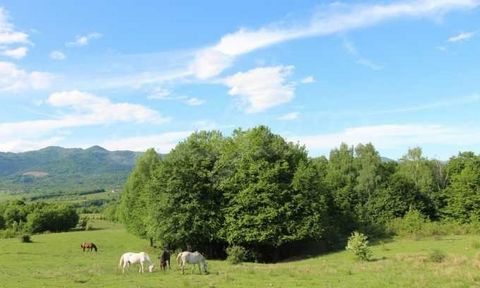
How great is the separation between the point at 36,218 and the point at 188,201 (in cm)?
6474

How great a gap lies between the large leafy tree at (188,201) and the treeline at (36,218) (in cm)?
5333

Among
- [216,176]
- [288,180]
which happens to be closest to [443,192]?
[288,180]

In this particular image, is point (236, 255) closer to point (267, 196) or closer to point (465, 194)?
point (267, 196)

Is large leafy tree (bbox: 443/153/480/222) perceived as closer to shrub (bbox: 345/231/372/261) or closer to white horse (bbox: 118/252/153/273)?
shrub (bbox: 345/231/372/261)

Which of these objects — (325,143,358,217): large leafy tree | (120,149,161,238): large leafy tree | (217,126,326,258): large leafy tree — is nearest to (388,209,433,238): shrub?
(325,143,358,217): large leafy tree

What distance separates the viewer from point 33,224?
106125 millimetres

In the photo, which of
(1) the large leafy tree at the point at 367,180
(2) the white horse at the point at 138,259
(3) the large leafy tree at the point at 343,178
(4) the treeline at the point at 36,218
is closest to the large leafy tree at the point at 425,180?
(1) the large leafy tree at the point at 367,180

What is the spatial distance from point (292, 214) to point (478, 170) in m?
39.0

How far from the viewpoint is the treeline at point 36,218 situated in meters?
106

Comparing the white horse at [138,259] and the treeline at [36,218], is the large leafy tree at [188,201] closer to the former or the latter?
the white horse at [138,259]

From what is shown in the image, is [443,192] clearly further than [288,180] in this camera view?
Yes

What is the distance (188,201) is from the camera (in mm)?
56750

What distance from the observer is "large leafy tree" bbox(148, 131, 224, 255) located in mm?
55688

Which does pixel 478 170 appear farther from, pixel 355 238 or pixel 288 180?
pixel 355 238
